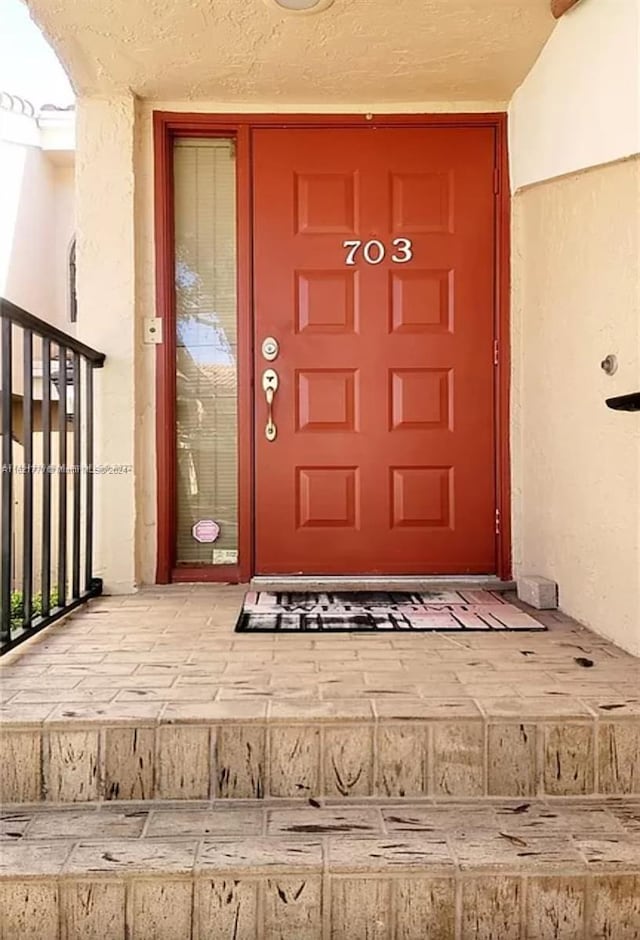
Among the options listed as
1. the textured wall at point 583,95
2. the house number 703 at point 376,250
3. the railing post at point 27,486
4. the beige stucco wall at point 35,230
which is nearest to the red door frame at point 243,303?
the textured wall at point 583,95

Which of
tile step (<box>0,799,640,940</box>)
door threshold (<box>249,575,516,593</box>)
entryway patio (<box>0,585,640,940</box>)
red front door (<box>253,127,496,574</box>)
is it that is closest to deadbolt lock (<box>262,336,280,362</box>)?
red front door (<box>253,127,496,574</box>)

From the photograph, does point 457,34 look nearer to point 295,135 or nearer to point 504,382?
point 295,135

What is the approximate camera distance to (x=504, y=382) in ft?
9.57

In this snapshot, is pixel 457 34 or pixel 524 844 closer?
pixel 524 844

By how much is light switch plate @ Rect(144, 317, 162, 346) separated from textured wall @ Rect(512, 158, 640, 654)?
1.48 metres

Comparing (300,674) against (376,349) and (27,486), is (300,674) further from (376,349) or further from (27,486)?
(376,349)

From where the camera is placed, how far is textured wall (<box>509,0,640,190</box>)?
204 cm

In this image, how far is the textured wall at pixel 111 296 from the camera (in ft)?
9.19

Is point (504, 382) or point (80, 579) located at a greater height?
point (504, 382)

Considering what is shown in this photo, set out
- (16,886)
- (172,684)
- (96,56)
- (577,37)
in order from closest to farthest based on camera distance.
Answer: (16,886) → (172,684) → (577,37) → (96,56)

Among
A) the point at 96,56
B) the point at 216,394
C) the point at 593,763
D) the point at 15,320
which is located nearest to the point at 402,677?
the point at 593,763

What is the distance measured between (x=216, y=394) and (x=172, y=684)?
1.51 metres

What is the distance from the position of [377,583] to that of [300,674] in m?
1.10

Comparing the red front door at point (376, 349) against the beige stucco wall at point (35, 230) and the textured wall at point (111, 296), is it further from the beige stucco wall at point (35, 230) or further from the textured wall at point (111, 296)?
the beige stucco wall at point (35, 230)
